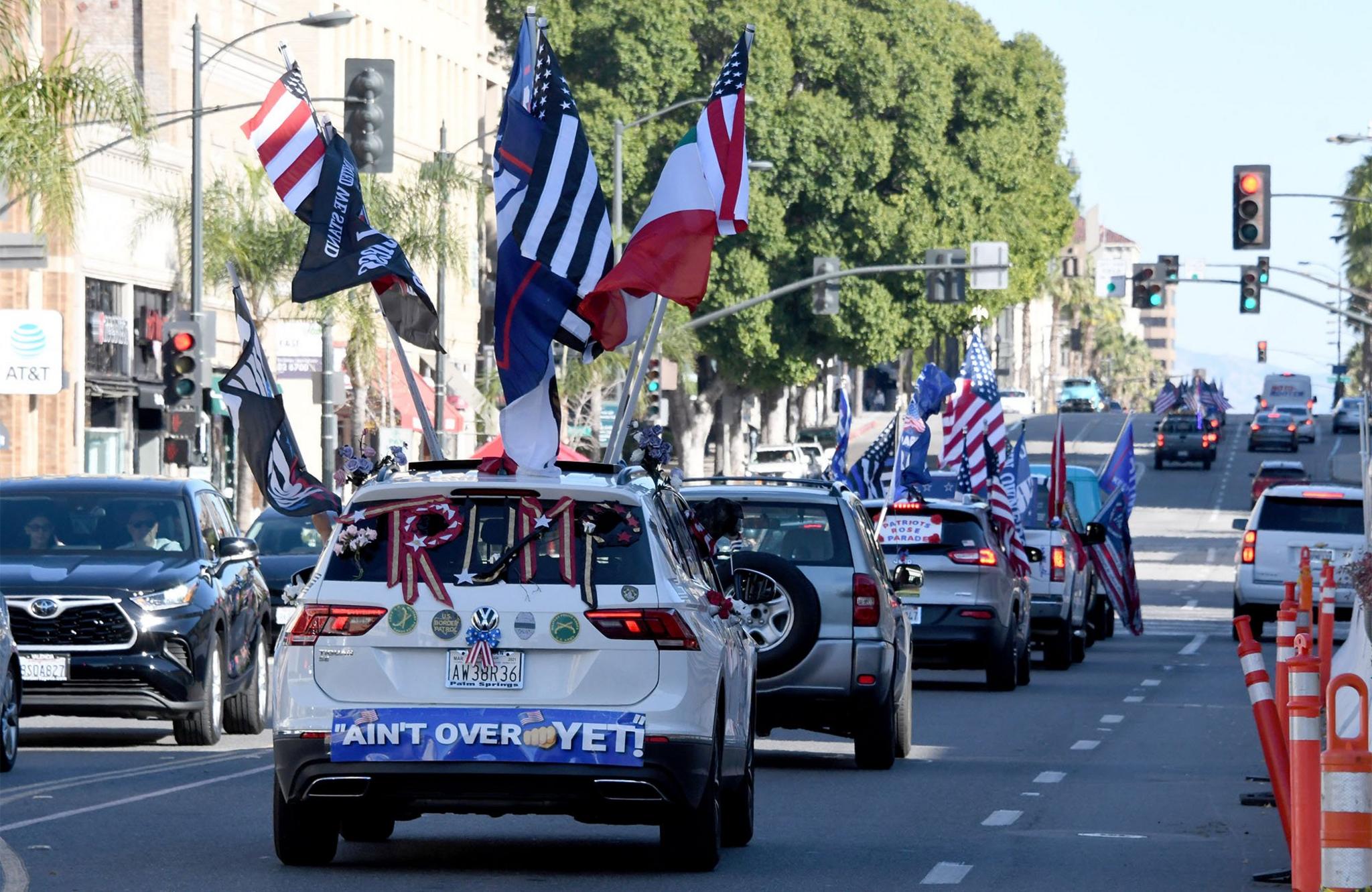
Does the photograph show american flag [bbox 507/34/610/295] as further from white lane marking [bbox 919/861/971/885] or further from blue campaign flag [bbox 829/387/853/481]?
blue campaign flag [bbox 829/387/853/481]

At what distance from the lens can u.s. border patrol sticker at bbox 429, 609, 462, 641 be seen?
33.7 ft

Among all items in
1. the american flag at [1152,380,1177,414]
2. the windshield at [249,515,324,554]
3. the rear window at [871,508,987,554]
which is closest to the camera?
the rear window at [871,508,987,554]

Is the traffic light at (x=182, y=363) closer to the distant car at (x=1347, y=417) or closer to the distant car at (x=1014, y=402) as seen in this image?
the distant car at (x=1347, y=417)

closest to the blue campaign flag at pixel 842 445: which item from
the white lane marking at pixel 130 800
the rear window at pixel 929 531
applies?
the rear window at pixel 929 531

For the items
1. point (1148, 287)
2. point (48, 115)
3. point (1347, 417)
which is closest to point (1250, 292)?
point (1148, 287)

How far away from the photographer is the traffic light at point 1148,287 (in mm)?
48281

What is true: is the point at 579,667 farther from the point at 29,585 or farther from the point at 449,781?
the point at 29,585

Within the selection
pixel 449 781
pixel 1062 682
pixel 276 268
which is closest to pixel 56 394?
pixel 276 268

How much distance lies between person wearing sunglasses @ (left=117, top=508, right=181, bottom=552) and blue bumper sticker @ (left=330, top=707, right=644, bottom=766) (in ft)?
25.5

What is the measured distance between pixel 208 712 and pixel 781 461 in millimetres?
56118

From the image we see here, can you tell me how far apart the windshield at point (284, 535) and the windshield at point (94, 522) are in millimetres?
8394

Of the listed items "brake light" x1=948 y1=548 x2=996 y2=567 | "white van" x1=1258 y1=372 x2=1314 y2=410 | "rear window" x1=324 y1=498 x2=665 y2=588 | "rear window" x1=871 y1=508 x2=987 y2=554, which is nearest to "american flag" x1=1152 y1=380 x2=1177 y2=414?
"white van" x1=1258 y1=372 x2=1314 y2=410

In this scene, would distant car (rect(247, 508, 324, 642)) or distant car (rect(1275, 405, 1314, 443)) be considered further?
Result: distant car (rect(1275, 405, 1314, 443))

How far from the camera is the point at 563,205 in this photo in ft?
42.0
